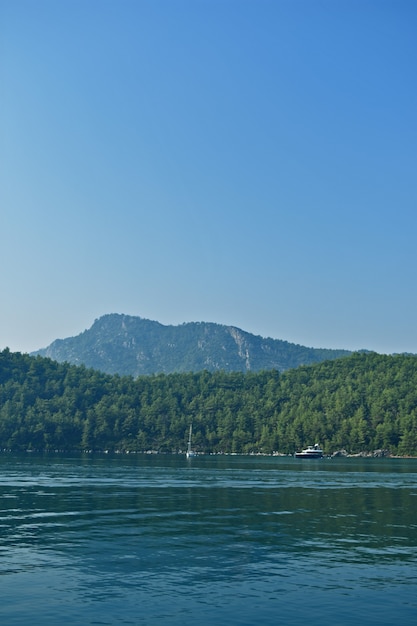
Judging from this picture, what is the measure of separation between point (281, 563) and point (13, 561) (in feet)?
61.3

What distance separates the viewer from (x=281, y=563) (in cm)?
5509

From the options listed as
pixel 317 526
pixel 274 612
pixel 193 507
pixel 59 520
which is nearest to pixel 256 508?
pixel 193 507

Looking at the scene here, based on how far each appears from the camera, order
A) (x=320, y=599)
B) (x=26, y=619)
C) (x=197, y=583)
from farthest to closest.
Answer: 1. (x=197, y=583)
2. (x=320, y=599)
3. (x=26, y=619)

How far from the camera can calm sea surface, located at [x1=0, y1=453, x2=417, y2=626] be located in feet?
140

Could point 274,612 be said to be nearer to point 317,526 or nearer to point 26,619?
point 26,619

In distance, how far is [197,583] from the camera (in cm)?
4853

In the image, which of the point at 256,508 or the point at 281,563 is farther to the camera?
the point at 256,508

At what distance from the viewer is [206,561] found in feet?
182

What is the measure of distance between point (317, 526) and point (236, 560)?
20.7 metres

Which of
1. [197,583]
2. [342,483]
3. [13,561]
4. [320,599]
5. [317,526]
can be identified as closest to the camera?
Answer: [320,599]

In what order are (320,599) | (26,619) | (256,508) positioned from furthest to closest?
(256,508), (320,599), (26,619)

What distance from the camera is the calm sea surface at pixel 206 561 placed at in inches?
1677

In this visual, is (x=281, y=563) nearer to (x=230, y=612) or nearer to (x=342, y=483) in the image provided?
(x=230, y=612)

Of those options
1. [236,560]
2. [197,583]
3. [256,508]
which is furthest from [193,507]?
[197,583]
